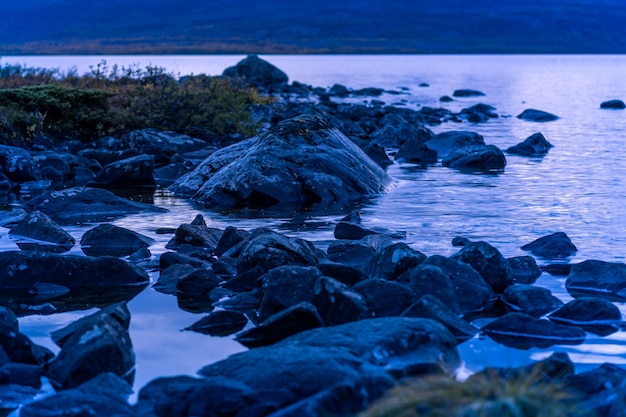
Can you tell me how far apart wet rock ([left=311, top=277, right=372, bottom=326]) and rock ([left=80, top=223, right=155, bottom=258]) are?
3420mm

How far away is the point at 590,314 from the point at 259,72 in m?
53.0

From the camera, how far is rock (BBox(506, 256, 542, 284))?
8.49 metres

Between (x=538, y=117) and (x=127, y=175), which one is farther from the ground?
(x=127, y=175)

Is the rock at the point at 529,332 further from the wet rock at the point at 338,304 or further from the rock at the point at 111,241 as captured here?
the rock at the point at 111,241

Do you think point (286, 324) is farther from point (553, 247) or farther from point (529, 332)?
point (553, 247)

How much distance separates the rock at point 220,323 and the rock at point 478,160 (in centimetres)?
1128

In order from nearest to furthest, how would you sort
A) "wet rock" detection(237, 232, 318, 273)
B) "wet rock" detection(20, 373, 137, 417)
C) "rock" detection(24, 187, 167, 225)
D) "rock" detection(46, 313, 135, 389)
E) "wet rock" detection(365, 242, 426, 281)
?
"wet rock" detection(20, 373, 137, 417)
"rock" detection(46, 313, 135, 389)
"wet rock" detection(365, 242, 426, 281)
"wet rock" detection(237, 232, 318, 273)
"rock" detection(24, 187, 167, 225)

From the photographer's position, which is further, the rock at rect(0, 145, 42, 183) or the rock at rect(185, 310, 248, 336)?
the rock at rect(0, 145, 42, 183)

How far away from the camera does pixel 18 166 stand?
50.9 feet

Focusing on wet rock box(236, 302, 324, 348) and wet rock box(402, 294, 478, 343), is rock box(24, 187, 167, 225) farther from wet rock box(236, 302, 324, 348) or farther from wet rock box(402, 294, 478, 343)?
wet rock box(402, 294, 478, 343)

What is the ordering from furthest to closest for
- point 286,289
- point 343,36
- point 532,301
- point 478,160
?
point 343,36 < point 478,160 < point 532,301 < point 286,289

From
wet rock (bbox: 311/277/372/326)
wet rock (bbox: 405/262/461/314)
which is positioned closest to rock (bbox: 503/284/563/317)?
wet rock (bbox: 405/262/461/314)

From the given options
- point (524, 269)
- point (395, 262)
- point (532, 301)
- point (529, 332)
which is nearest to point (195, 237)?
point (395, 262)

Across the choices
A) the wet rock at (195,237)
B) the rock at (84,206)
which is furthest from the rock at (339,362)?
the rock at (84,206)
